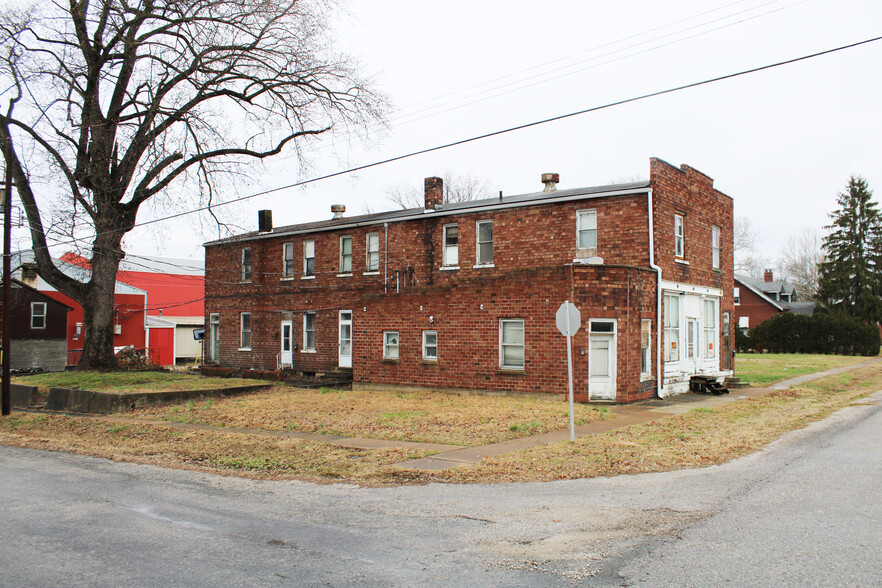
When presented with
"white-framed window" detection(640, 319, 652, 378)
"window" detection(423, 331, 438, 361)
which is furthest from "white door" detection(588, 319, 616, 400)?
"window" detection(423, 331, 438, 361)

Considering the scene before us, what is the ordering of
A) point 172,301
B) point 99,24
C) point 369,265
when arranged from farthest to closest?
point 172,301
point 369,265
point 99,24

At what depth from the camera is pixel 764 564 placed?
18.1ft

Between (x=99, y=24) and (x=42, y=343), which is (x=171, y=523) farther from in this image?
(x=42, y=343)

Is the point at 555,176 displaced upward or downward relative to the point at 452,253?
upward

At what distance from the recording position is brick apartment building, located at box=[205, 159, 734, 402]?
18781 millimetres

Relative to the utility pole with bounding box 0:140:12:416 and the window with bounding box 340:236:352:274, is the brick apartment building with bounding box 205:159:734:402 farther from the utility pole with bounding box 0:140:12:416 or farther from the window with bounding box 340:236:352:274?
the utility pole with bounding box 0:140:12:416

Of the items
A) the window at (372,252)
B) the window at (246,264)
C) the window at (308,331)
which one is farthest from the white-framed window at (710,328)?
the window at (246,264)

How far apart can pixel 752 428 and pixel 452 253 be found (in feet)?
43.5

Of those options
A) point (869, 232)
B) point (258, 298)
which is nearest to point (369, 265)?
point (258, 298)

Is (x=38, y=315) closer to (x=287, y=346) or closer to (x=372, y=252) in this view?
(x=287, y=346)

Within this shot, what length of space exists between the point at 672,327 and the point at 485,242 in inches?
270

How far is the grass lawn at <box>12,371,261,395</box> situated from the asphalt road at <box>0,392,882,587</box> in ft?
34.7

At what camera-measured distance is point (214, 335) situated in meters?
33.2

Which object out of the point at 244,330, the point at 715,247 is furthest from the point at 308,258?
the point at 715,247
